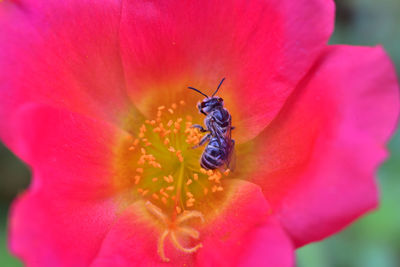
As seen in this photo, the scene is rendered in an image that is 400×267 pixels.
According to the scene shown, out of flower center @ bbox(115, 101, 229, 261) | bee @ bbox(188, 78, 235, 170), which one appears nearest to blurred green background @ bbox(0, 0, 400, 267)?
flower center @ bbox(115, 101, 229, 261)

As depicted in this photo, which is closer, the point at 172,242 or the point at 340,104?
the point at 340,104

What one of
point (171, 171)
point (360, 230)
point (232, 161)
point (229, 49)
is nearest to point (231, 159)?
point (232, 161)

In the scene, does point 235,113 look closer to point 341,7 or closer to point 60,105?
point 60,105

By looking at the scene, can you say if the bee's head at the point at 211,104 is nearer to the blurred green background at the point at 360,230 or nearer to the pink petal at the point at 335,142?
the pink petal at the point at 335,142

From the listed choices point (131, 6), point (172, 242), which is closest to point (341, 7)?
point (131, 6)

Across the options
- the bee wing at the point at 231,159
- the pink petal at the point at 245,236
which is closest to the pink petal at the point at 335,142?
the pink petal at the point at 245,236
